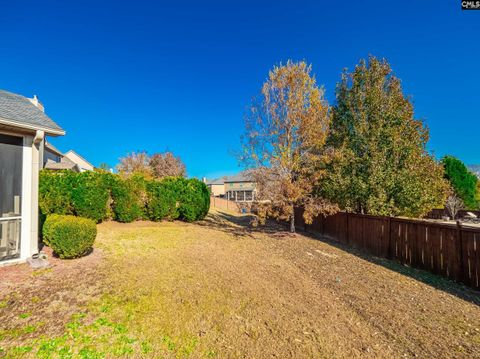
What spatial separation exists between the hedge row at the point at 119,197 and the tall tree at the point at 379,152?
27.9 ft

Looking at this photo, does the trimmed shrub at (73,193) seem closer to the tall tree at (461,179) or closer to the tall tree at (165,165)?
the tall tree at (165,165)

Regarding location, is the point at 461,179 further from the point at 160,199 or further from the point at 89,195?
the point at 89,195

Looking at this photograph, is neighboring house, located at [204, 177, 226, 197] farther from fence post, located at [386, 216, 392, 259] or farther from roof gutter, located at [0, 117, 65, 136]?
roof gutter, located at [0, 117, 65, 136]

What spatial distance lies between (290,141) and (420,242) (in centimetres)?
662

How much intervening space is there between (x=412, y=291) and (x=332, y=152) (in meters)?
6.87

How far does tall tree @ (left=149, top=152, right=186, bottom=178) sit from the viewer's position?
123 feet

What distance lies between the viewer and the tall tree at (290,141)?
Answer: 10961mm

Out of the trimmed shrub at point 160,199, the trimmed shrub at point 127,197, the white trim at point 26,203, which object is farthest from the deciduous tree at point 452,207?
the white trim at point 26,203

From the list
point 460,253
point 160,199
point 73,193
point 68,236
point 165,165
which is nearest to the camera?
point 460,253

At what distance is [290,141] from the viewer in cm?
1157

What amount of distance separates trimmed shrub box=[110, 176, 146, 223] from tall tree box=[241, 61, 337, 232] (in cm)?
649

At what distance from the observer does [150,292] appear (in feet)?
15.5

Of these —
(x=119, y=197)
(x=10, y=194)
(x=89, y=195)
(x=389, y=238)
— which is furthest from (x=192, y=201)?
(x=389, y=238)

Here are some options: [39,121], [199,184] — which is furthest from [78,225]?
[199,184]
